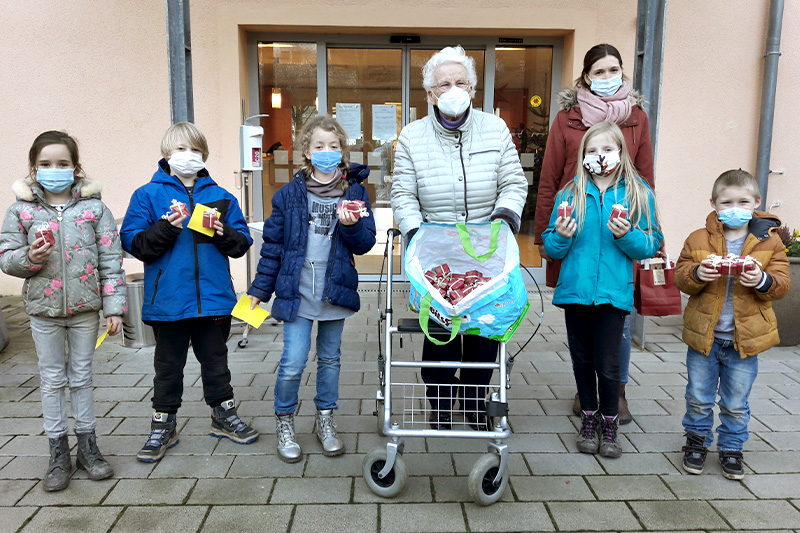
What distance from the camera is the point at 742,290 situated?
10.6 ft

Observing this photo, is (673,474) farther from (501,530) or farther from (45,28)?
(45,28)

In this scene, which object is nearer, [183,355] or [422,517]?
[422,517]

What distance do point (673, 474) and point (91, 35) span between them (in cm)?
675

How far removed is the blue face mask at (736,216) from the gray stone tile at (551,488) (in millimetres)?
1441

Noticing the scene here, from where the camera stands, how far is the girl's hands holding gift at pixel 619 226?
125 inches

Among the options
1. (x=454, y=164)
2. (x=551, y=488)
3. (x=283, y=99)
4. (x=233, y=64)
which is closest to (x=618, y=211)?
(x=454, y=164)

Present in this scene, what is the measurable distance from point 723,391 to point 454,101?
202cm

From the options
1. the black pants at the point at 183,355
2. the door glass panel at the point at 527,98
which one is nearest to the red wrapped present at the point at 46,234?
the black pants at the point at 183,355

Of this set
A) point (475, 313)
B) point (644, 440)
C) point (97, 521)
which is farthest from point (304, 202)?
point (644, 440)

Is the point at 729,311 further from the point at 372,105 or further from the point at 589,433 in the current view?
the point at 372,105

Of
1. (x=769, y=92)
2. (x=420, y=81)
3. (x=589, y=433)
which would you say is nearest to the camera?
(x=589, y=433)

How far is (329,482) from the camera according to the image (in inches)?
127

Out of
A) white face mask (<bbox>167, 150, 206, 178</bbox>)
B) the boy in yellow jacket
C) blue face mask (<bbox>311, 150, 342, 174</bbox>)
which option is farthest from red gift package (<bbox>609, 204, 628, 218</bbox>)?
white face mask (<bbox>167, 150, 206, 178</bbox>)

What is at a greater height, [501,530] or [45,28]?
[45,28]
